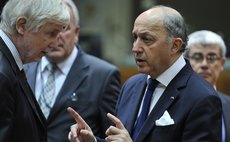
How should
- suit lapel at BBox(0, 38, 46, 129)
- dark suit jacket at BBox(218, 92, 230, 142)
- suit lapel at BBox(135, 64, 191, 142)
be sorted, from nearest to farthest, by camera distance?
suit lapel at BBox(0, 38, 46, 129), suit lapel at BBox(135, 64, 191, 142), dark suit jacket at BBox(218, 92, 230, 142)

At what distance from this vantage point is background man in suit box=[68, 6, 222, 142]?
322 centimetres

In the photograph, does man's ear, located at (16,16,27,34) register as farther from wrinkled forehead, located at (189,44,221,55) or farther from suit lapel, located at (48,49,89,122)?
wrinkled forehead, located at (189,44,221,55)

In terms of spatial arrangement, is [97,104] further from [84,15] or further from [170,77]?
[84,15]

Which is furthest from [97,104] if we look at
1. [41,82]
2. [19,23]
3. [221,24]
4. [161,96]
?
[221,24]

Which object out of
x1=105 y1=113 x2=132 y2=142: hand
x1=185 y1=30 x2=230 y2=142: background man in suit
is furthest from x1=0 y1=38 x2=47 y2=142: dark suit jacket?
x1=185 y1=30 x2=230 y2=142: background man in suit

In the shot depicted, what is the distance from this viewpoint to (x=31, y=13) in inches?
127

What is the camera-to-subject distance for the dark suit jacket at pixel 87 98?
4.26 m

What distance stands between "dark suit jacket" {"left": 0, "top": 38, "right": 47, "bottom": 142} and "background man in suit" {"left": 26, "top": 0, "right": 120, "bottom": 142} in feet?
3.06

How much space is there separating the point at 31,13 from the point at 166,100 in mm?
885

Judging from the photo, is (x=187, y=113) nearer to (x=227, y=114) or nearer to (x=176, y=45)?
(x=176, y=45)

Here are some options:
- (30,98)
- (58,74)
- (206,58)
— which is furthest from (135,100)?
(206,58)

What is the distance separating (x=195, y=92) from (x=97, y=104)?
115 cm

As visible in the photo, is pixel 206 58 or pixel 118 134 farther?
pixel 206 58

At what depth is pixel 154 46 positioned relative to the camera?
3.40m
